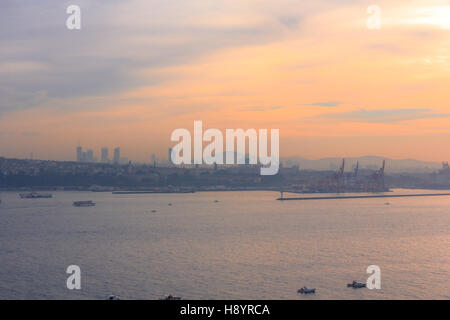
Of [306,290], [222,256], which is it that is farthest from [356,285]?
[222,256]

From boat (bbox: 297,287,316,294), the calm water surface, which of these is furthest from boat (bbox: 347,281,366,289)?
boat (bbox: 297,287,316,294)

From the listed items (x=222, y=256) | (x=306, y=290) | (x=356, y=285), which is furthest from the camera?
(x=222, y=256)

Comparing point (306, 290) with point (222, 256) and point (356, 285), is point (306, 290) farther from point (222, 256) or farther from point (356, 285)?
point (222, 256)

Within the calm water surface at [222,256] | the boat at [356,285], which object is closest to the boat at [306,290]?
the calm water surface at [222,256]

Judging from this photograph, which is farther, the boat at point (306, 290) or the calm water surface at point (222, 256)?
the calm water surface at point (222, 256)

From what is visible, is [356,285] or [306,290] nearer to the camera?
[306,290]

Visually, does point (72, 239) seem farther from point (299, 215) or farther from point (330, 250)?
point (299, 215)

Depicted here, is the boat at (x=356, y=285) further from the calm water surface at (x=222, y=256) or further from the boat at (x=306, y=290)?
the boat at (x=306, y=290)

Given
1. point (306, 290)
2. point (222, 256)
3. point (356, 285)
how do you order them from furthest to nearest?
1. point (222, 256)
2. point (356, 285)
3. point (306, 290)
